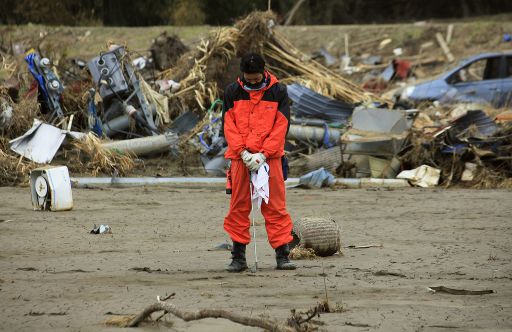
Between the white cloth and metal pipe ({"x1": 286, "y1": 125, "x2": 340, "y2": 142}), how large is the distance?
8.53m

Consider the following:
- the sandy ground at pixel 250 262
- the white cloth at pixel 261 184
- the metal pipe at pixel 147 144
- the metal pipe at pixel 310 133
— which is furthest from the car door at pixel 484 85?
the white cloth at pixel 261 184

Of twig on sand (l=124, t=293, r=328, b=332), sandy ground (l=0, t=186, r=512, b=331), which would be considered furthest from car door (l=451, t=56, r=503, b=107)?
twig on sand (l=124, t=293, r=328, b=332)

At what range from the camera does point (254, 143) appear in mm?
8188

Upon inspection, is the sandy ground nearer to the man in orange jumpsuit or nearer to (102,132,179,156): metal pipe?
the man in orange jumpsuit

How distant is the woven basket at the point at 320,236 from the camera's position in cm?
912

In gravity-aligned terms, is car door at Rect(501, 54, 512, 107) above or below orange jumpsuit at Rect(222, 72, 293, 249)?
below

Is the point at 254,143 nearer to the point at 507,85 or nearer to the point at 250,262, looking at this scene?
the point at 250,262

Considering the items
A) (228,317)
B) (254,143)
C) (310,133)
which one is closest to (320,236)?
(254,143)

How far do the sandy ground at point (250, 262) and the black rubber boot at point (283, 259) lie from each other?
13cm

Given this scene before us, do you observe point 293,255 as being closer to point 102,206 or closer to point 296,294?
point 296,294

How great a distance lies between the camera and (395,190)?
14.9 meters

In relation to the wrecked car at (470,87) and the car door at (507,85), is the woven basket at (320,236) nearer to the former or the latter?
the wrecked car at (470,87)

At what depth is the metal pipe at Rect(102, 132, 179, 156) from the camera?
1650 cm

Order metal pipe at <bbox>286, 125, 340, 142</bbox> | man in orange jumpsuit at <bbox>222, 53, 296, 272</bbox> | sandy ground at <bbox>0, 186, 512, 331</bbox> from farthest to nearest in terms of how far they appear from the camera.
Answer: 1. metal pipe at <bbox>286, 125, 340, 142</bbox>
2. man in orange jumpsuit at <bbox>222, 53, 296, 272</bbox>
3. sandy ground at <bbox>0, 186, 512, 331</bbox>
